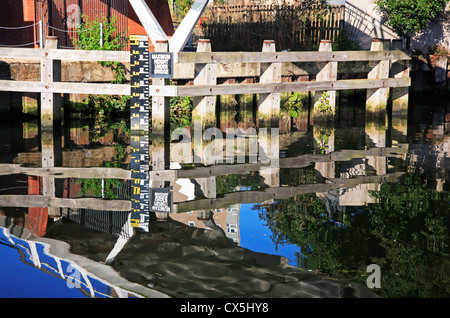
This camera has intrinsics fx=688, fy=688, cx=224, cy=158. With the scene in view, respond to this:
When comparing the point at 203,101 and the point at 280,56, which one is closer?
the point at 203,101

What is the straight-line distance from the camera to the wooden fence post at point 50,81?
13367 mm

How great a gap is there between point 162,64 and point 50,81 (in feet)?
7.79

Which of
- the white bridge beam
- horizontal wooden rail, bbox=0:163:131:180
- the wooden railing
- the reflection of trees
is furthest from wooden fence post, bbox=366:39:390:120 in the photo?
horizontal wooden rail, bbox=0:163:131:180

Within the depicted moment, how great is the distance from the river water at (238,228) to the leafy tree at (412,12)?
1002cm

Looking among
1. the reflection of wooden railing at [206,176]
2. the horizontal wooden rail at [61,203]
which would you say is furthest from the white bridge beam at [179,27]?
the horizontal wooden rail at [61,203]

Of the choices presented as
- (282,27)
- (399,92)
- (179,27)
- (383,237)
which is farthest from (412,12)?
(383,237)

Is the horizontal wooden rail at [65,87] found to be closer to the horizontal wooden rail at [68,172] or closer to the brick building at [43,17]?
the horizontal wooden rail at [68,172]

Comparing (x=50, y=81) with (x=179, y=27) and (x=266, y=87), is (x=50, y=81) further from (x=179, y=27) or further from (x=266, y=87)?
(x=266, y=87)

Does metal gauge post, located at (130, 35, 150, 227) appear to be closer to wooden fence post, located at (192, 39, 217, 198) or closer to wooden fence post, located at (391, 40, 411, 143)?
wooden fence post, located at (192, 39, 217, 198)

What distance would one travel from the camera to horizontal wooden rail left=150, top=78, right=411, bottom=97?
12.7 meters

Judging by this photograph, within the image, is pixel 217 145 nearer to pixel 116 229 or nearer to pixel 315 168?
pixel 315 168

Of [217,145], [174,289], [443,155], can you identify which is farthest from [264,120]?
[174,289]

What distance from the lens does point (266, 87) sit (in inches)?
551

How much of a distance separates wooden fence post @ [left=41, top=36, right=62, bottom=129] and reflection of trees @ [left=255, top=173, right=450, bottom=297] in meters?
6.99
